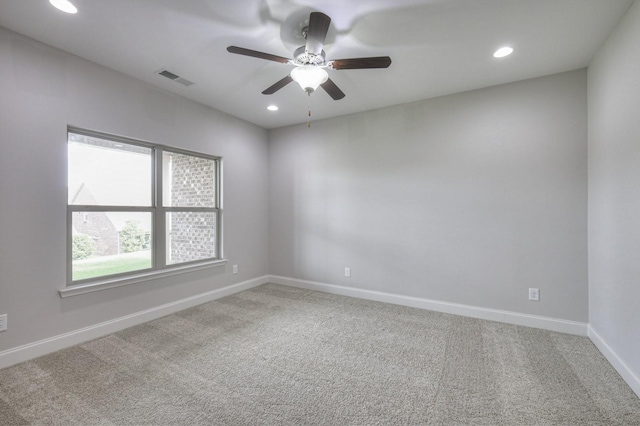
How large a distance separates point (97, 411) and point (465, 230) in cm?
361

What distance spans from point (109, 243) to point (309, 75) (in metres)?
2.63

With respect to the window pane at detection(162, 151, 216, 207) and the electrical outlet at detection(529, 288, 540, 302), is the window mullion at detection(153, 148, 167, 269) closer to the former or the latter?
the window pane at detection(162, 151, 216, 207)

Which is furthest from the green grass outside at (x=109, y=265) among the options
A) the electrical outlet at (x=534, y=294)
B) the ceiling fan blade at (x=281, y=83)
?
the electrical outlet at (x=534, y=294)

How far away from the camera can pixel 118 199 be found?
296 cm

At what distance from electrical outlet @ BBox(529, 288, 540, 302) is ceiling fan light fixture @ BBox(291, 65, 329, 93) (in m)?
3.01

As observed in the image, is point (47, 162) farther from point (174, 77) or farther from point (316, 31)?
point (316, 31)

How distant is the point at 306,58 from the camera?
2.15 meters

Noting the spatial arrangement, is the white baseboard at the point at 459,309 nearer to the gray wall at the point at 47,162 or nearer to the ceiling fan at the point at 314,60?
the gray wall at the point at 47,162

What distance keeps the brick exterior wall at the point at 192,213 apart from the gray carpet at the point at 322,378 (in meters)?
0.95

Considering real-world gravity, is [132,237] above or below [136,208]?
below

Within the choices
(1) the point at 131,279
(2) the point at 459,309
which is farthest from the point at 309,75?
(2) the point at 459,309

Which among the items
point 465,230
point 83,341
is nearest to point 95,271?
point 83,341

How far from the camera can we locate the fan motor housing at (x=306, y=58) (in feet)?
7.02

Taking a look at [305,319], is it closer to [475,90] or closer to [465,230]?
[465,230]
